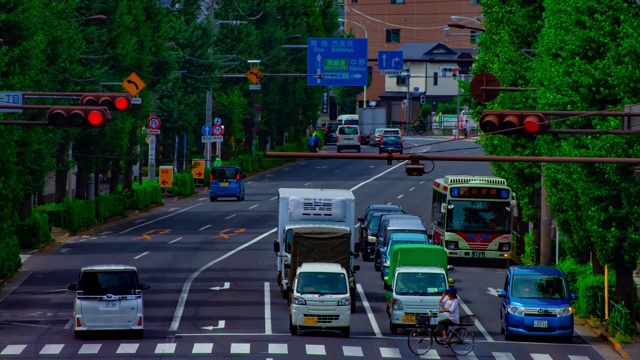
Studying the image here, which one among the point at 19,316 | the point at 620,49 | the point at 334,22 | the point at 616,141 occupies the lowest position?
the point at 19,316

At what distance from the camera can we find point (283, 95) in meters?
112

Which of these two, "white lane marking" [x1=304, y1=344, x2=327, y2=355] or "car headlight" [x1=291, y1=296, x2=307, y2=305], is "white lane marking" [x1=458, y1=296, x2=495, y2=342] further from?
"white lane marking" [x1=304, y1=344, x2=327, y2=355]

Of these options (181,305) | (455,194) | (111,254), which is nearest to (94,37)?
(111,254)

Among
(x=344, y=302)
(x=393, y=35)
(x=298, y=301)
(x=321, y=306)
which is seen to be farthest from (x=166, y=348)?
(x=393, y=35)

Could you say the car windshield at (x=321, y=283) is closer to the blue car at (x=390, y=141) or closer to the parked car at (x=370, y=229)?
the parked car at (x=370, y=229)

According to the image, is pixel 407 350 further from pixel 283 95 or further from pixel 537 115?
pixel 283 95

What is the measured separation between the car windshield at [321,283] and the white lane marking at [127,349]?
4.95 meters

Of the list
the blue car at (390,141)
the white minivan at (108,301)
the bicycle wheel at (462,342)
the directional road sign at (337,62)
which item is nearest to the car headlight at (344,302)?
the bicycle wheel at (462,342)

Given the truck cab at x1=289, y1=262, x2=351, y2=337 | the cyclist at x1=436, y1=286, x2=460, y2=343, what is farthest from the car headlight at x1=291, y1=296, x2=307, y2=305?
the cyclist at x1=436, y1=286, x2=460, y2=343

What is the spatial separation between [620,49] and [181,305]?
16.0 m

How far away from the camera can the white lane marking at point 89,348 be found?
106ft

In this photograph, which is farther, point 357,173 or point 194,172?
point 357,173

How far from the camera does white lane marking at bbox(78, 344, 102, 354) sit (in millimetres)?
32188

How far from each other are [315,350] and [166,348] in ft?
12.1
